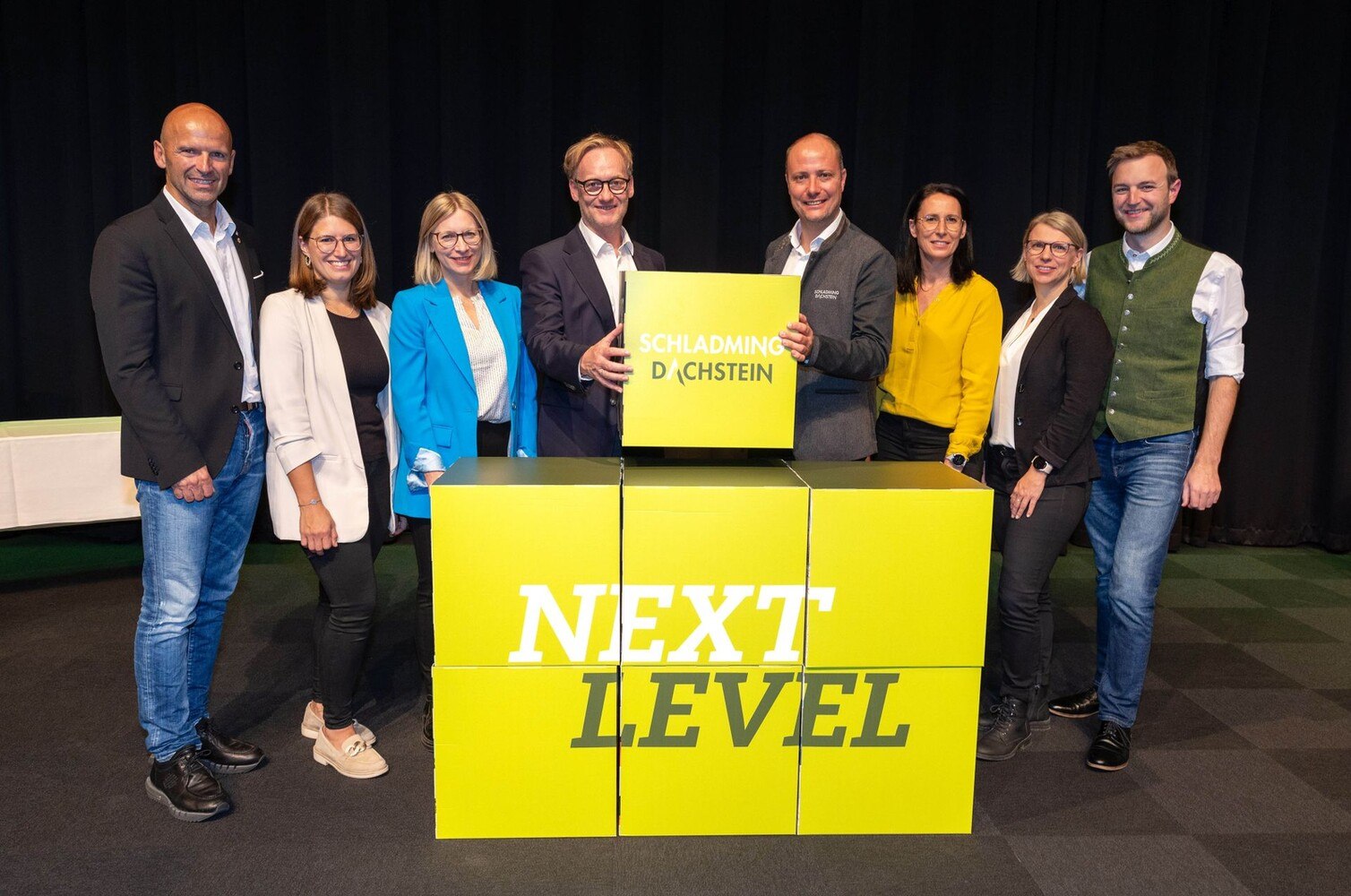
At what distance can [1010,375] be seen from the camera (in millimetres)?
2627

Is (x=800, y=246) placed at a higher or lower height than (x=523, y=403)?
higher

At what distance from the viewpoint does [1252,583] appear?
456 centimetres

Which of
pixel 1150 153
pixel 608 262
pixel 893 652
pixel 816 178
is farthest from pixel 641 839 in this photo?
pixel 1150 153

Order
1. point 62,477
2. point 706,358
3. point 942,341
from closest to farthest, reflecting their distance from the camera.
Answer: point 706,358
point 942,341
point 62,477

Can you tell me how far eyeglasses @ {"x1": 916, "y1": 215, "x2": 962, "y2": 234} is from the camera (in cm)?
272

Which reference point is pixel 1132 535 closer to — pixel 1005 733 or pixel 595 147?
pixel 1005 733

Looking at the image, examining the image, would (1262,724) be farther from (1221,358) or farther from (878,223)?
(878,223)

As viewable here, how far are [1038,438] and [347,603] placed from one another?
1.87m

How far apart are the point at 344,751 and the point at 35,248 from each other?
3931 mm

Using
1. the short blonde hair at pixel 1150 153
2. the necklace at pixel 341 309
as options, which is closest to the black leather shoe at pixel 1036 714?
the short blonde hair at pixel 1150 153

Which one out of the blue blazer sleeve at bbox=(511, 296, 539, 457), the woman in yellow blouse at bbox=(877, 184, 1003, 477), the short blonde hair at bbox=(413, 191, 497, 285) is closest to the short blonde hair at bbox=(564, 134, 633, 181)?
the short blonde hair at bbox=(413, 191, 497, 285)

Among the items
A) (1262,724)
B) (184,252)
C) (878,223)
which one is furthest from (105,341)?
(878,223)

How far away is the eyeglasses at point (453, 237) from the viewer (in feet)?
8.04

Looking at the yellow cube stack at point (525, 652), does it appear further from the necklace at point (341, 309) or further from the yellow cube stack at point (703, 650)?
the necklace at point (341, 309)
